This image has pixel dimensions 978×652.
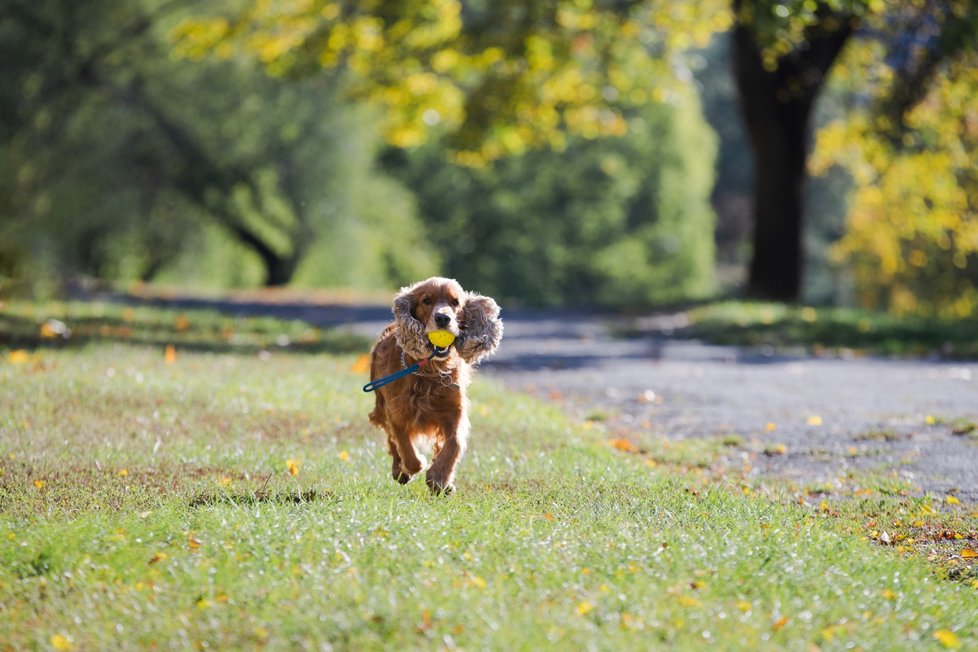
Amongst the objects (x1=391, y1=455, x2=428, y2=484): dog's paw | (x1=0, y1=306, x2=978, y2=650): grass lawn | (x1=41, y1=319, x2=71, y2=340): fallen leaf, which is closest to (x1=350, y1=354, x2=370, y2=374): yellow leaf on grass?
(x1=41, y1=319, x2=71, y2=340): fallen leaf

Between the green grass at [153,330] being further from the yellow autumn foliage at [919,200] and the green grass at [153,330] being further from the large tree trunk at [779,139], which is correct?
the yellow autumn foliage at [919,200]

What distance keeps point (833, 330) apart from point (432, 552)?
12844 mm

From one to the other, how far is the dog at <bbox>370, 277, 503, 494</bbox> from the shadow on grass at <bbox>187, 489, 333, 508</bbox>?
0.54m

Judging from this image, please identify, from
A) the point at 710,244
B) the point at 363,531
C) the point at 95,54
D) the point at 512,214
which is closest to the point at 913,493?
the point at 363,531

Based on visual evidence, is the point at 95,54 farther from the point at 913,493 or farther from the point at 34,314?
the point at 913,493

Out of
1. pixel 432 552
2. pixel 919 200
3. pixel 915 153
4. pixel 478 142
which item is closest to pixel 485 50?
pixel 478 142

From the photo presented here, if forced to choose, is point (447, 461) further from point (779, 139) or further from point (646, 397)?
point (779, 139)

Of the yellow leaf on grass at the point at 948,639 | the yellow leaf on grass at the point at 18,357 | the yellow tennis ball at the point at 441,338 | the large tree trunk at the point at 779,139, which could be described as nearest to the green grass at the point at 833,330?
the large tree trunk at the point at 779,139

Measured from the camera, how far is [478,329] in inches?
262

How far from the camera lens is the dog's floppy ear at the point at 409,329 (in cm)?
649

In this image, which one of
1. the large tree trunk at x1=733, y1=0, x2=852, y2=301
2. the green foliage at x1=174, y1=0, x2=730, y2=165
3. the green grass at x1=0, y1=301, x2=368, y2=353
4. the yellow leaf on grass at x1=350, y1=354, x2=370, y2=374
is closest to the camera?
the yellow leaf on grass at x1=350, y1=354, x2=370, y2=374

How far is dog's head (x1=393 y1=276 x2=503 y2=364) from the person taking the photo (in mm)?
6488

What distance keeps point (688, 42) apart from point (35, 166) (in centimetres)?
1587

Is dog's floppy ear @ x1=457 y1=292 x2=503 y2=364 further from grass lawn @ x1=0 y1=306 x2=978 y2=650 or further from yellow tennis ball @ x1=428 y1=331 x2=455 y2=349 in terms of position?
grass lawn @ x1=0 y1=306 x2=978 y2=650
